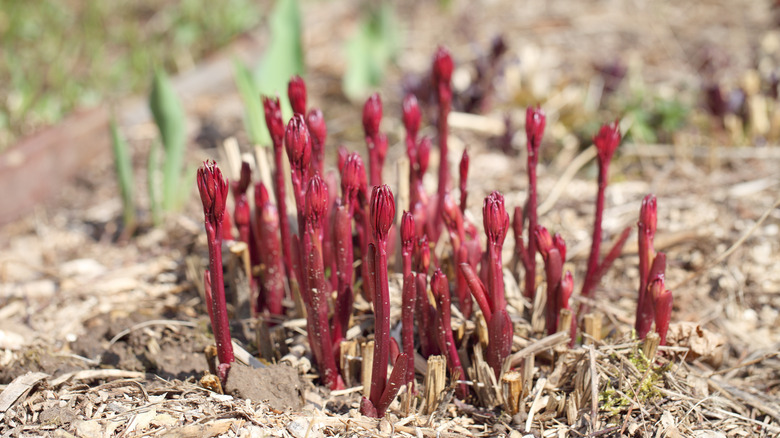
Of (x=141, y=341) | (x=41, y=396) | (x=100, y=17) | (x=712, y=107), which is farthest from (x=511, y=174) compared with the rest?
Result: (x=100, y=17)

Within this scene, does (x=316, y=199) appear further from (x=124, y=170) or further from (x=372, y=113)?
(x=124, y=170)

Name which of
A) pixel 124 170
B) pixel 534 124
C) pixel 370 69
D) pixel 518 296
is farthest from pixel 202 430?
pixel 370 69

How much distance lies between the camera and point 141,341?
83.0 inches

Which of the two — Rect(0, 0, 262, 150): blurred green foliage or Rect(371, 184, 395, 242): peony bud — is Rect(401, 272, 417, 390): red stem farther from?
→ Rect(0, 0, 262, 150): blurred green foliage

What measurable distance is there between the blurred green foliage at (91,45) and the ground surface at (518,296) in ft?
1.61

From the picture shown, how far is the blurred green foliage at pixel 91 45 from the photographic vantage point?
4168 mm

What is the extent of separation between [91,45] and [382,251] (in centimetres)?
418

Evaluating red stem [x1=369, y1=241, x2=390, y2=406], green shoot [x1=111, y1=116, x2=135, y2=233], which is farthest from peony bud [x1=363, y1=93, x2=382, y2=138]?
green shoot [x1=111, y1=116, x2=135, y2=233]

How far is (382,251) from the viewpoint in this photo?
153 cm

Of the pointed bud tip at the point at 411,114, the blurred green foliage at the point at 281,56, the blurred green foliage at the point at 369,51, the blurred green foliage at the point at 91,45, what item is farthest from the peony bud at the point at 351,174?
the blurred green foliage at the point at 91,45

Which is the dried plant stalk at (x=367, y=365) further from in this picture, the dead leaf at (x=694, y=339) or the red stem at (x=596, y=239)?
the dead leaf at (x=694, y=339)

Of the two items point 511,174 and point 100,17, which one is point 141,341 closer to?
point 511,174

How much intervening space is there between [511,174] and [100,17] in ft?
12.7

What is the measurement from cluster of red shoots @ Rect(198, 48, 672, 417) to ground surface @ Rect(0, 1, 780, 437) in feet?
0.42
